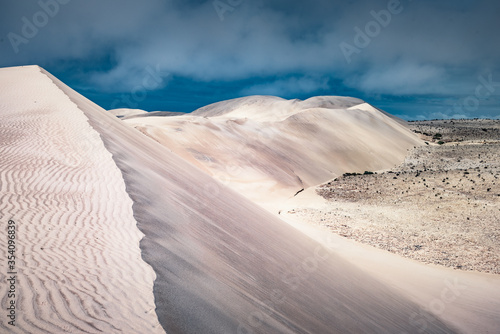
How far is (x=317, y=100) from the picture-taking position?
86750 mm

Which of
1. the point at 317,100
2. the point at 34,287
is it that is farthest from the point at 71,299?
the point at 317,100

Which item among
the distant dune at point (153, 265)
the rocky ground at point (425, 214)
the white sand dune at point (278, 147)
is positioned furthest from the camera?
the white sand dune at point (278, 147)

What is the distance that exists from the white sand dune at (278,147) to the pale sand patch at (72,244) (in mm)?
11728

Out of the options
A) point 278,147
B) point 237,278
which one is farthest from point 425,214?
point 278,147

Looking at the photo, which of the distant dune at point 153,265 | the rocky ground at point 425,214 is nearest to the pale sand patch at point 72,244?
the distant dune at point 153,265

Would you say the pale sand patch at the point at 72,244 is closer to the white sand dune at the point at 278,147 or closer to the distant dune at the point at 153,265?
the distant dune at the point at 153,265

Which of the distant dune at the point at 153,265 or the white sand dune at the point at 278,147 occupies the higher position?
the white sand dune at the point at 278,147

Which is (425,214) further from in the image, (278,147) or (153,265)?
(278,147)

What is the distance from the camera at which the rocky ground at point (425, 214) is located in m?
9.92

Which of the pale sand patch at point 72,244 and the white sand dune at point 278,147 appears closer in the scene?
the pale sand patch at point 72,244

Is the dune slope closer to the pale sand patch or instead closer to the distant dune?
the distant dune

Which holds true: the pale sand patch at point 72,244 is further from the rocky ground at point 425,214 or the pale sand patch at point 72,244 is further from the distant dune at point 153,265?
the rocky ground at point 425,214

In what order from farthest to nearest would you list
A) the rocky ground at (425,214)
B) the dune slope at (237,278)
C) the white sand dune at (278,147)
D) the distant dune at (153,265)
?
the white sand dune at (278,147) < the rocky ground at (425,214) < the dune slope at (237,278) < the distant dune at (153,265)

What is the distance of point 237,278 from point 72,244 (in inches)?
68.6
